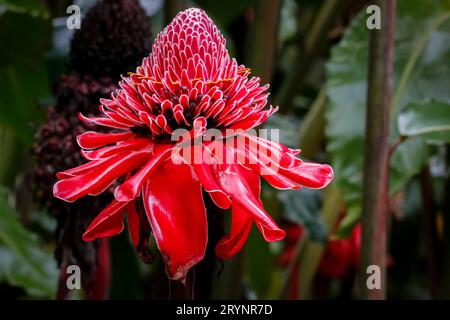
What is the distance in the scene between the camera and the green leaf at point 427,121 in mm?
420

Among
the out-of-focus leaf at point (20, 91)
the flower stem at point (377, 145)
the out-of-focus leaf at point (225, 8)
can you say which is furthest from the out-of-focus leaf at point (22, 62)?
the flower stem at point (377, 145)

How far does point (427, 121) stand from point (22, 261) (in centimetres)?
32

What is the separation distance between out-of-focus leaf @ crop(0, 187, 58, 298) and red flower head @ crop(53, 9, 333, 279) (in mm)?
235

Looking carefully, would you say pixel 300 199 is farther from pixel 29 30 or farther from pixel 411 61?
pixel 29 30

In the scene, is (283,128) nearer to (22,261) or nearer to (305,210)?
(305,210)

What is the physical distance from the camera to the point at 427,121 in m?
0.43

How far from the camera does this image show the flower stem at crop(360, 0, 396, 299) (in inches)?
15.6

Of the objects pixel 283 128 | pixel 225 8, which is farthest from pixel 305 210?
pixel 225 8

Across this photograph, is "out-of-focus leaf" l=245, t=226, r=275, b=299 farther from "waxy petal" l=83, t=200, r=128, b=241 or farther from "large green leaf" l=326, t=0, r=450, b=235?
"waxy petal" l=83, t=200, r=128, b=241

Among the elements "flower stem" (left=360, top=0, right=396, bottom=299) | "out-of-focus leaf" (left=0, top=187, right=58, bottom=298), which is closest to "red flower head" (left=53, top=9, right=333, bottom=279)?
"flower stem" (left=360, top=0, right=396, bottom=299)

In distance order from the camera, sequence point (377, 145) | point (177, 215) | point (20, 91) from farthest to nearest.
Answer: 1. point (20, 91)
2. point (377, 145)
3. point (177, 215)

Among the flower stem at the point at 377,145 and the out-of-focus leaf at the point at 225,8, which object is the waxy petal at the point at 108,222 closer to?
the flower stem at the point at 377,145

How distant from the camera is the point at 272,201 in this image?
61 centimetres

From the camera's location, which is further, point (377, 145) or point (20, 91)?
point (20, 91)
